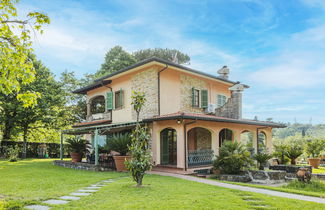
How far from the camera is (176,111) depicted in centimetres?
1559

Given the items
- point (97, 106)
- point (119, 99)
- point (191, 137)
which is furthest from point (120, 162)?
point (97, 106)

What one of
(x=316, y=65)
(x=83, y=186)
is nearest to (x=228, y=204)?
(x=83, y=186)

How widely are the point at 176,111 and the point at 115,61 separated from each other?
16825mm

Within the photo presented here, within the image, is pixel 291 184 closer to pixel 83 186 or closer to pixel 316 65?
pixel 83 186

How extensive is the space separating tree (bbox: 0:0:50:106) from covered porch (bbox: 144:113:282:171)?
6.81 meters

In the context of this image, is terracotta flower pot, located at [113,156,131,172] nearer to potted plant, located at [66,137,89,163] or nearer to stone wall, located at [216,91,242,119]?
potted plant, located at [66,137,89,163]

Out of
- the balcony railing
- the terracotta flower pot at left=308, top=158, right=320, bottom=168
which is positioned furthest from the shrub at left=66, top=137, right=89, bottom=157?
the terracotta flower pot at left=308, top=158, right=320, bottom=168

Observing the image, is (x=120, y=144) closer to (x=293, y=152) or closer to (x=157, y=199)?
(x=157, y=199)

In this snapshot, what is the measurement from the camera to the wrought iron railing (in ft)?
43.7

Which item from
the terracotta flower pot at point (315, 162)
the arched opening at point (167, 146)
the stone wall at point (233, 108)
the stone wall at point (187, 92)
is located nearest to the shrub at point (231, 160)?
the arched opening at point (167, 146)

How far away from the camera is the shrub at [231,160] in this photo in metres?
11.9

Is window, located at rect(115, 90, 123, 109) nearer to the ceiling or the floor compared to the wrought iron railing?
nearer to the ceiling

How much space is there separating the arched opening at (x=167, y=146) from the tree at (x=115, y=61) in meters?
15.9

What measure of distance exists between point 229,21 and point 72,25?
8391 millimetres
